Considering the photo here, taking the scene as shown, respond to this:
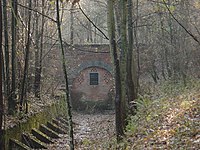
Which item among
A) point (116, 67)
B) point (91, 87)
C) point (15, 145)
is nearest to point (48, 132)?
point (15, 145)

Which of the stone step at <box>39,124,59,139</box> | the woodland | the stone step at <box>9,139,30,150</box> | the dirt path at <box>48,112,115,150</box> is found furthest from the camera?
the stone step at <box>39,124,59,139</box>

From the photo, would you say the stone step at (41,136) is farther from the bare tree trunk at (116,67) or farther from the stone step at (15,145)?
the bare tree trunk at (116,67)

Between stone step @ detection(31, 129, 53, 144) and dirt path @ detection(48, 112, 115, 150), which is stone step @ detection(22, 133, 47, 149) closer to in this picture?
dirt path @ detection(48, 112, 115, 150)

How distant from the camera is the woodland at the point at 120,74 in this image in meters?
7.71

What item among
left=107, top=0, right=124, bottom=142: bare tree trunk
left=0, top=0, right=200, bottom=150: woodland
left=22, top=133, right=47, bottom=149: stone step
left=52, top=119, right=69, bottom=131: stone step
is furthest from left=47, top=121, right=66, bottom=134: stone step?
left=107, top=0, right=124, bottom=142: bare tree trunk

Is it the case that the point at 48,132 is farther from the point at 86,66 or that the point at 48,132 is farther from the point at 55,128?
the point at 86,66

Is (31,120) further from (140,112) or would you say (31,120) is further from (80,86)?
(80,86)

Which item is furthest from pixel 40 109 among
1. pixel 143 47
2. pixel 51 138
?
pixel 143 47

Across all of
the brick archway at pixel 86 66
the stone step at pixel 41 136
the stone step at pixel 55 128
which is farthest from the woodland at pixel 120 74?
the brick archway at pixel 86 66

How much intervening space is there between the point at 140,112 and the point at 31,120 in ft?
14.4

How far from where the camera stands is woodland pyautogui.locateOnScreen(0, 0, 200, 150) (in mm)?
7707

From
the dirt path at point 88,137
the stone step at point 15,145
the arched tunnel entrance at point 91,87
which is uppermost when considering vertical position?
the arched tunnel entrance at point 91,87

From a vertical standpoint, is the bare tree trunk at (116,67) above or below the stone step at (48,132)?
above

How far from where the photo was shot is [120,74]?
949cm
